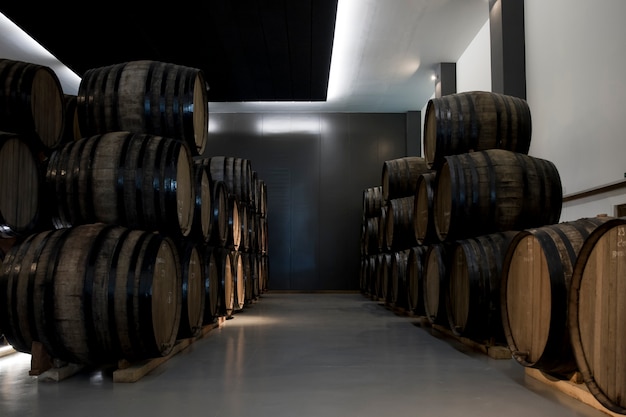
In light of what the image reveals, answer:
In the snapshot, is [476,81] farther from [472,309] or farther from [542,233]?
[542,233]

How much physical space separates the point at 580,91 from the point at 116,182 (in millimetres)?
4668

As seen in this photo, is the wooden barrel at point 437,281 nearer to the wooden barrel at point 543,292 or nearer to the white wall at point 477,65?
the wooden barrel at point 543,292

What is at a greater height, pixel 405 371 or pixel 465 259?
pixel 465 259

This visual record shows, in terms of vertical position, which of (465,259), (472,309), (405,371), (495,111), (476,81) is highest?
(476,81)

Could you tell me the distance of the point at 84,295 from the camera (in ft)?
11.0

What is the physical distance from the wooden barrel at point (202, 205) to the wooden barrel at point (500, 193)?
6.82 ft

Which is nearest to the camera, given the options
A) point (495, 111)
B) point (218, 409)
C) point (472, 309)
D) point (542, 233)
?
point (218, 409)

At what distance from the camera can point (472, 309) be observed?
4332mm

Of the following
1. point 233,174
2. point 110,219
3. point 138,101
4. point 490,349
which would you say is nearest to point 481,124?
point 490,349

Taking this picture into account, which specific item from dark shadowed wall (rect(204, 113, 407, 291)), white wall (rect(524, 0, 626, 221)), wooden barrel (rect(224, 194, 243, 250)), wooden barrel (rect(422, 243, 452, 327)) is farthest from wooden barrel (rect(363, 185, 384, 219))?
wooden barrel (rect(422, 243, 452, 327))

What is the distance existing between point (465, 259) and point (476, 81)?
6073 mm

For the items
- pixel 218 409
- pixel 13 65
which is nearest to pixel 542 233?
pixel 218 409

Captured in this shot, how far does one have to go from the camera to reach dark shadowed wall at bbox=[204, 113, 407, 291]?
46.1 ft

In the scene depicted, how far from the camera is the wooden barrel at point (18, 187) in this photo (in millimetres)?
3838
